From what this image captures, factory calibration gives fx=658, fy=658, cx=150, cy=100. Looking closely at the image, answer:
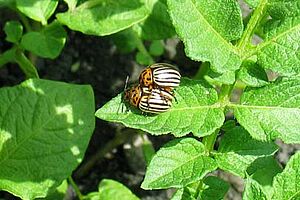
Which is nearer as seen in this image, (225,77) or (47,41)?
(225,77)

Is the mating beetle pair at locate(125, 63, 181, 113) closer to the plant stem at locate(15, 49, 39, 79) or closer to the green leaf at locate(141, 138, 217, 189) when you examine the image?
the green leaf at locate(141, 138, 217, 189)

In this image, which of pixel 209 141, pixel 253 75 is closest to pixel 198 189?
pixel 209 141

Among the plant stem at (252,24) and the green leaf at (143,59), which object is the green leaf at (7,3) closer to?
the green leaf at (143,59)

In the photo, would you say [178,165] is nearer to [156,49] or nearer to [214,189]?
[214,189]

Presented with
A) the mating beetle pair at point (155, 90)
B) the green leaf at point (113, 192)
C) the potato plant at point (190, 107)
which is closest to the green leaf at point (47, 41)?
the potato plant at point (190, 107)

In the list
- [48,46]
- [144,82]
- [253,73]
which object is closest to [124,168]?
[48,46]

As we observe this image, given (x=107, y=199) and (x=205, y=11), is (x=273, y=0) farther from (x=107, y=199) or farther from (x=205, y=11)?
(x=107, y=199)
